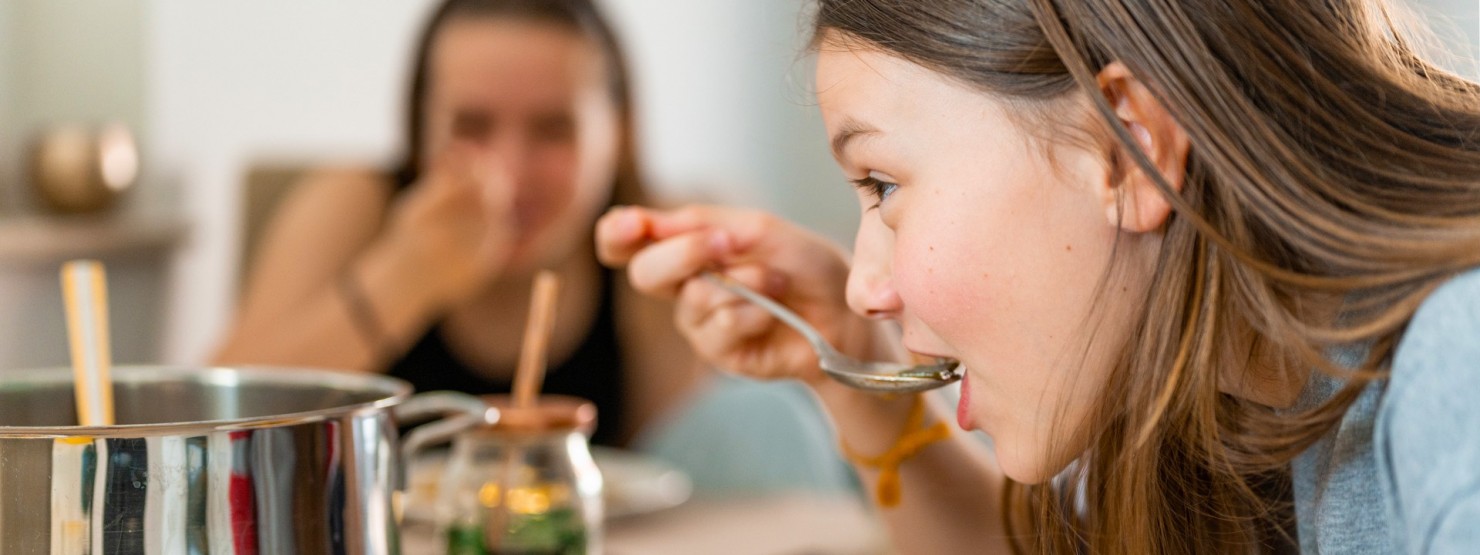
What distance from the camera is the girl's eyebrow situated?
591 mm

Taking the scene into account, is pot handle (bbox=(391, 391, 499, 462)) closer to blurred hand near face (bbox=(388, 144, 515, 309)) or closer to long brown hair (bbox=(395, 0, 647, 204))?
blurred hand near face (bbox=(388, 144, 515, 309))

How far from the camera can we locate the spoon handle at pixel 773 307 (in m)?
0.72

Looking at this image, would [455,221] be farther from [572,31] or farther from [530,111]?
[572,31]

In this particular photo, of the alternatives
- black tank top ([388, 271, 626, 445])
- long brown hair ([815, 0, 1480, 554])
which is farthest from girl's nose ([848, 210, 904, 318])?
black tank top ([388, 271, 626, 445])

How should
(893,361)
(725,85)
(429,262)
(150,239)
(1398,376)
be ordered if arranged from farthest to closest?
(725,85) → (150,239) → (429,262) → (893,361) → (1398,376)

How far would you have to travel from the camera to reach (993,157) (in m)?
0.56

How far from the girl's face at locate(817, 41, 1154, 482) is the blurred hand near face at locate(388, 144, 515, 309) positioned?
3.58 ft

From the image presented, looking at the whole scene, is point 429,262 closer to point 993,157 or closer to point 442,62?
point 442,62

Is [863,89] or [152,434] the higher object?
[863,89]

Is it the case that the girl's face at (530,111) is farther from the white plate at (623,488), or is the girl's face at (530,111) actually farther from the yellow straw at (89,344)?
the yellow straw at (89,344)

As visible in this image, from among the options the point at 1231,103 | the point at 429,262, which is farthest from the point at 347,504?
the point at 429,262

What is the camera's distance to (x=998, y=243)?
56cm

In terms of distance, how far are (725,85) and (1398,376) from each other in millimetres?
2864

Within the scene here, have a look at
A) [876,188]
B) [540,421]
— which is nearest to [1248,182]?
[876,188]
